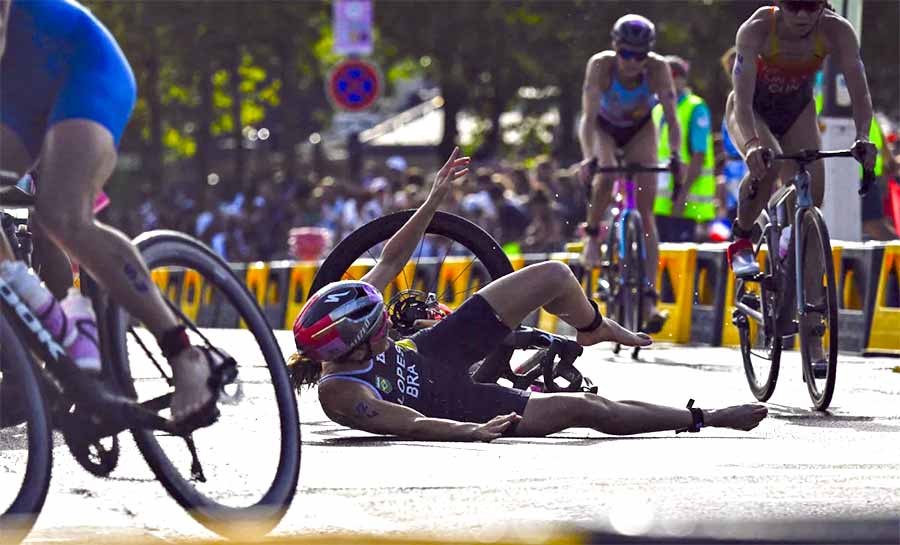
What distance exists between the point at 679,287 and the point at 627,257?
291 cm

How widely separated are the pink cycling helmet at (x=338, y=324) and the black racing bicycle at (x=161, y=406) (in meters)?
1.73

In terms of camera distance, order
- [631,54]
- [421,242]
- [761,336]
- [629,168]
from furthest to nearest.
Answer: [631,54] < [629,168] < [761,336] < [421,242]

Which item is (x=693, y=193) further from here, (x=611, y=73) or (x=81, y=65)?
(x=81, y=65)

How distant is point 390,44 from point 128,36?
5.43 metres

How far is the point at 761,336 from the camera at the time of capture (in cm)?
1045

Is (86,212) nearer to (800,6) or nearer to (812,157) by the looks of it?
(812,157)

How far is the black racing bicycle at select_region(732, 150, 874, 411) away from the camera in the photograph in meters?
9.52

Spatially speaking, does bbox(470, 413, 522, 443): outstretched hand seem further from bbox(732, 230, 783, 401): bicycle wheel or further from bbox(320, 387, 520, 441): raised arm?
bbox(732, 230, 783, 401): bicycle wheel

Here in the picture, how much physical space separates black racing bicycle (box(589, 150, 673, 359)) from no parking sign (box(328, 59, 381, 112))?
14.3m

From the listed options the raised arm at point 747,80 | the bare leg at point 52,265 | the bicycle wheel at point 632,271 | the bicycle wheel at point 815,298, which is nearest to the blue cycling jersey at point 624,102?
the bicycle wheel at point 632,271

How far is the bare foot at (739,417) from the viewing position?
8.26 meters

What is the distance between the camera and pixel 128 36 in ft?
151

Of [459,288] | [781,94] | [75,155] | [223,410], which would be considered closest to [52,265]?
[223,410]

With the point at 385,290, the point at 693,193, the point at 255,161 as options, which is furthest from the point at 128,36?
the point at 385,290
